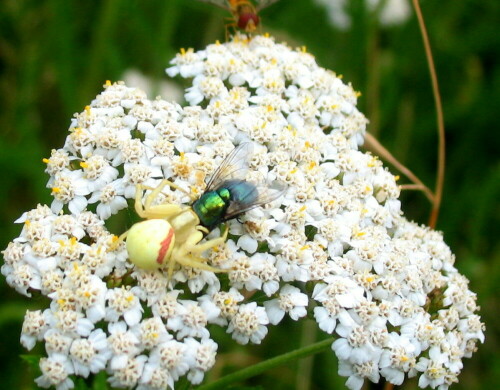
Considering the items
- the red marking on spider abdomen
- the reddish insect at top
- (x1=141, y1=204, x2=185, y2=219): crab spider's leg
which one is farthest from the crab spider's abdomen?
the reddish insect at top

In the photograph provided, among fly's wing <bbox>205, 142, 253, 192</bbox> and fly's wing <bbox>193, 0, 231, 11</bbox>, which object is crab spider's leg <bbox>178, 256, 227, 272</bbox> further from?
fly's wing <bbox>193, 0, 231, 11</bbox>

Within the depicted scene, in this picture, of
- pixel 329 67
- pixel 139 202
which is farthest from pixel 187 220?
pixel 329 67

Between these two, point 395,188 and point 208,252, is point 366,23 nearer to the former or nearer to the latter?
point 395,188

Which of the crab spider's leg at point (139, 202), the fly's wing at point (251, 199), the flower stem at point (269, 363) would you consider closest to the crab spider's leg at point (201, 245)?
the fly's wing at point (251, 199)

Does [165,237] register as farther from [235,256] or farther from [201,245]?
[235,256]

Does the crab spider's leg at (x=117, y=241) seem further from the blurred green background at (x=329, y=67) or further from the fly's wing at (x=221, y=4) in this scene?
the fly's wing at (x=221, y=4)

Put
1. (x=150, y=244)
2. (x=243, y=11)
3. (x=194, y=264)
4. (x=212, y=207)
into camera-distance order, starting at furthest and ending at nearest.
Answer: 1. (x=243, y=11)
2. (x=212, y=207)
3. (x=194, y=264)
4. (x=150, y=244)

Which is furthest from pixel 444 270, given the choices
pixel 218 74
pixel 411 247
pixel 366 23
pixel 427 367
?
pixel 366 23
